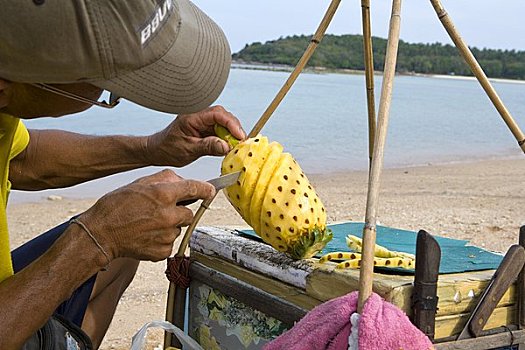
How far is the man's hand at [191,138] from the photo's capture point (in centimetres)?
248

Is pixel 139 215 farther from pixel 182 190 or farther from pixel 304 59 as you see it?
pixel 304 59

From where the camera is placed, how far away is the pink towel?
1.64 metres

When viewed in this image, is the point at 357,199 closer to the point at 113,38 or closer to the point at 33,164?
the point at 33,164

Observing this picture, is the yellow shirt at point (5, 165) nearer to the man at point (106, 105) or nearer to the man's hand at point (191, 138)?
the man at point (106, 105)

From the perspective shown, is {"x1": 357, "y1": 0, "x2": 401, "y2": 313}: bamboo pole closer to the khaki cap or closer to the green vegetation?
the khaki cap

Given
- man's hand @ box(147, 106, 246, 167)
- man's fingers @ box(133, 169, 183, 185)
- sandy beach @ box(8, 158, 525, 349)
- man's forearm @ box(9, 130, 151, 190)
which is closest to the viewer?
man's fingers @ box(133, 169, 183, 185)

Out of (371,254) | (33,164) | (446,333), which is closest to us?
(371,254)

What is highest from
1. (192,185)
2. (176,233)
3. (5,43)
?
(5,43)

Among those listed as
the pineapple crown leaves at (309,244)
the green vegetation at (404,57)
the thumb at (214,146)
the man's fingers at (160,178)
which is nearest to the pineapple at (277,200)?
the pineapple crown leaves at (309,244)

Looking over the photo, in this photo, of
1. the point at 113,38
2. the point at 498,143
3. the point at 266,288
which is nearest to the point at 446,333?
the point at 266,288

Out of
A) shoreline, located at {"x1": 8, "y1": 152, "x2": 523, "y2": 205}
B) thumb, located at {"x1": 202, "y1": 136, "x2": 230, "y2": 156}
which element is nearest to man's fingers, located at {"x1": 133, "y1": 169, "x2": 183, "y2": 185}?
thumb, located at {"x1": 202, "y1": 136, "x2": 230, "y2": 156}

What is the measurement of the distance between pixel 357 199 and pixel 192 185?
7.04 metres

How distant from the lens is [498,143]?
18422 mm

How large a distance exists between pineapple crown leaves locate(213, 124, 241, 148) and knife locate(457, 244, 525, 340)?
963 mm
